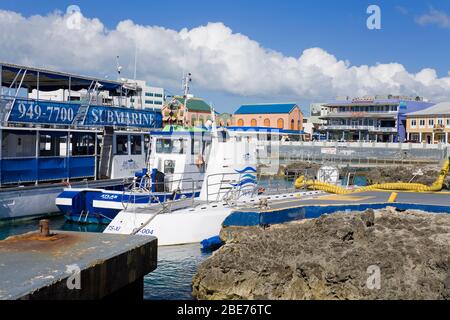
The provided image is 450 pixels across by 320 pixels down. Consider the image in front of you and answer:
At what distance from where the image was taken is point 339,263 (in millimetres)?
10391

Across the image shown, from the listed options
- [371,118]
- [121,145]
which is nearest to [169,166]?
[121,145]

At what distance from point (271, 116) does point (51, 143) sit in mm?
76540

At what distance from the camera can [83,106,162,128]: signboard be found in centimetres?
2613

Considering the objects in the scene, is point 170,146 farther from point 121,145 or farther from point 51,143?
point 51,143

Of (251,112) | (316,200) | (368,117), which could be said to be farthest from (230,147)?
(251,112)

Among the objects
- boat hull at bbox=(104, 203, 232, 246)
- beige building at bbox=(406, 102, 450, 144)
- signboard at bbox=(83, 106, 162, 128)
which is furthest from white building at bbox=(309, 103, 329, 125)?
boat hull at bbox=(104, 203, 232, 246)

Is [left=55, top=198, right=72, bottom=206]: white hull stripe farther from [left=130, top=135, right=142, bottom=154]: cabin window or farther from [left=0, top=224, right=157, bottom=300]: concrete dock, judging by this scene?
[left=0, top=224, right=157, bottom=300]: concrete dock

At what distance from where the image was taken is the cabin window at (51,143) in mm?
24594

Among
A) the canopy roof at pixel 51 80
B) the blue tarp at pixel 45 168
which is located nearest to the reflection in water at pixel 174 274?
the blue tarp at pixel 45 168

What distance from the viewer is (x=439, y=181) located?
21828 mm

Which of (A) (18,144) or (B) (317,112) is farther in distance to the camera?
(B) (317,112)

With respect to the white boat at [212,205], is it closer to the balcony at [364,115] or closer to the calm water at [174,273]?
the calm water at [174,273]

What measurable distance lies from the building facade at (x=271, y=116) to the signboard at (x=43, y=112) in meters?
74.4

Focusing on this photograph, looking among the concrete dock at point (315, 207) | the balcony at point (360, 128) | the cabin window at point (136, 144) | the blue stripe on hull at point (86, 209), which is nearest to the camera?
the concrete dock at point (315, 207)
